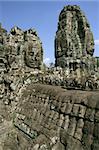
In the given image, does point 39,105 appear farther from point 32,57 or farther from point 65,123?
point 32,57

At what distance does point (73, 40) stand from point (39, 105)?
30135 mm

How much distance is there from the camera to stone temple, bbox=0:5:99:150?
5.16 m

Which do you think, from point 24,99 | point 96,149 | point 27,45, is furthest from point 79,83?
point 27,45

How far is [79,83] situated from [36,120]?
3.76 metres

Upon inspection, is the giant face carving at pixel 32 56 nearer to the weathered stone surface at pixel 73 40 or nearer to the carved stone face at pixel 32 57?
the carved stone face at pixel 32 57

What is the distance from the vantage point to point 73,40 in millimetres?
37844

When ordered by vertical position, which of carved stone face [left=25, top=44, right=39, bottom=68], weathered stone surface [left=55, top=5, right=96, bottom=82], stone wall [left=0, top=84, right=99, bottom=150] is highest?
weathered stone surface [left=55, top=5, right=96, bottom=82]

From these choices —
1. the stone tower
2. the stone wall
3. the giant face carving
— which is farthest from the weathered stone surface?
the stone wall

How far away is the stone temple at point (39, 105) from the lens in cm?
516

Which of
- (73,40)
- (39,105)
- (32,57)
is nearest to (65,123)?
(39,105)

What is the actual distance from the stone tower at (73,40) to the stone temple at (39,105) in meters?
13.4

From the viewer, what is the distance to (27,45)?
2164 centimetres

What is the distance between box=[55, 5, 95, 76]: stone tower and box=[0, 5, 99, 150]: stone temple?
13.4 metres

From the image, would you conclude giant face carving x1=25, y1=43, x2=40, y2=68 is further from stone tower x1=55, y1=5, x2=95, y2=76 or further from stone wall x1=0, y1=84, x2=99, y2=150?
stone tower x1=55, y1=5, x2=95, y2=76
